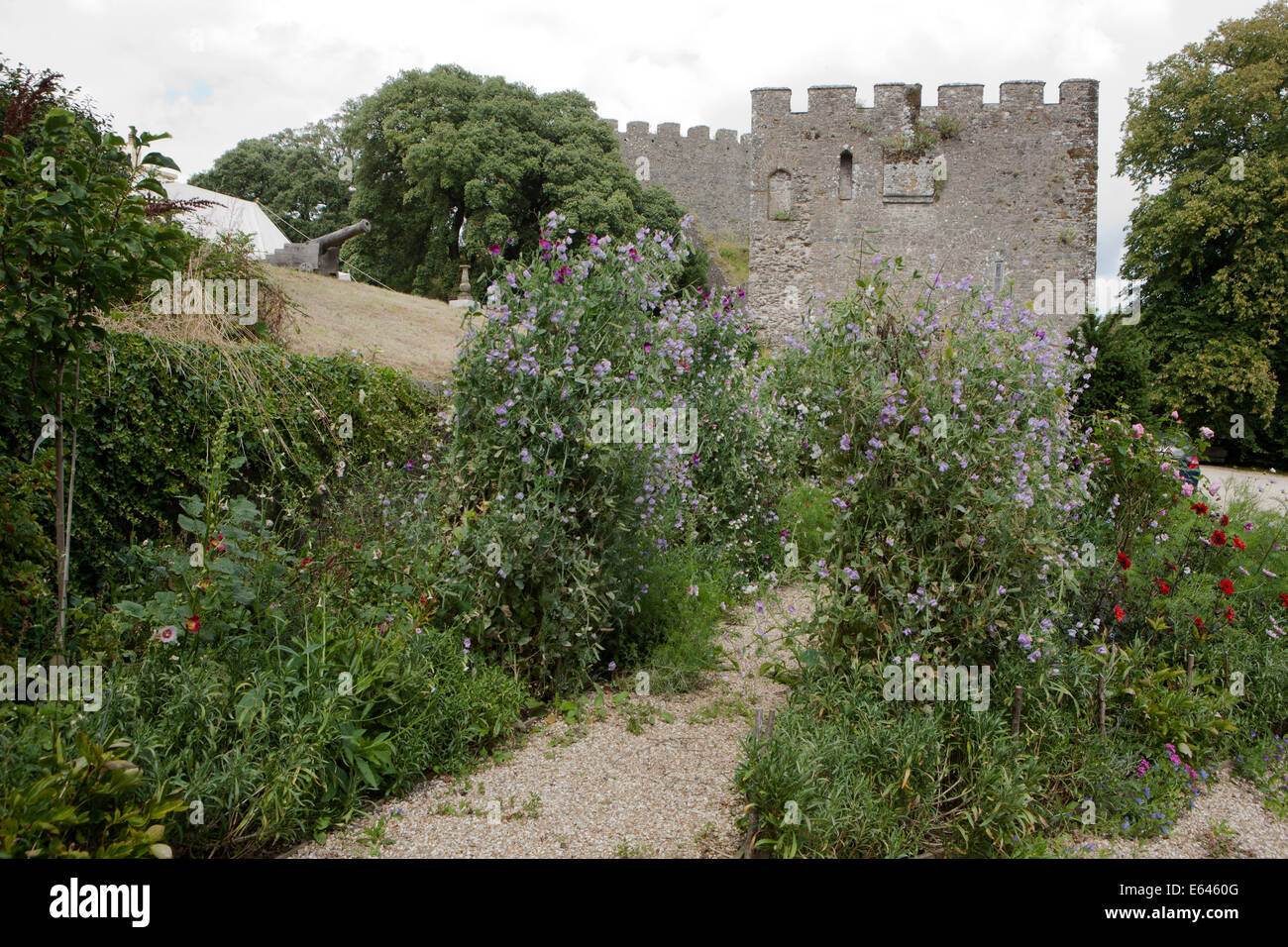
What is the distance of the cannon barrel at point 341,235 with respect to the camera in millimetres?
13242

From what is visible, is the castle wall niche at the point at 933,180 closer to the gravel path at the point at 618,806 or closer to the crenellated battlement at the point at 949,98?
the crenellated battlement at the point at 949,98

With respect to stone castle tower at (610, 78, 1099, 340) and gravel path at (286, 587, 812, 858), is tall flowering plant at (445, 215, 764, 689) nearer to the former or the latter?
gravel path at (286, 587, 812, 858)

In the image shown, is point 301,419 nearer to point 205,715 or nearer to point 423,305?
point 205,715

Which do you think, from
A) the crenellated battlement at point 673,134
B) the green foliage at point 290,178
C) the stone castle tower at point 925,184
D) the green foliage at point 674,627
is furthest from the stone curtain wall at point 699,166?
the green foliage at point 674,627

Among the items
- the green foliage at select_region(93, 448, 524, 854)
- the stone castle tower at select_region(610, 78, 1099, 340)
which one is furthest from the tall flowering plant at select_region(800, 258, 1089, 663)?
the stone castle tower at select_region(610, 78, 1099, 340)

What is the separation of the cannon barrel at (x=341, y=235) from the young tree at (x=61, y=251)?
1024 centimetres

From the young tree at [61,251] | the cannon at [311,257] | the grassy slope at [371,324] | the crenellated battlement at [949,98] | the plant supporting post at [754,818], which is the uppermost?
the crenellated battlement at [949,98]

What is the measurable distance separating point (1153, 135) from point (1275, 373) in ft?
19.9

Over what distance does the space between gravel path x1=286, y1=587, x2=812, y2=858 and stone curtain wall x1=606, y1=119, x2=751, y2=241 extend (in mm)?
29307

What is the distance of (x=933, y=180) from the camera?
20094 millimetres

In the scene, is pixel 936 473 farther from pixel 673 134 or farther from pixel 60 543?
pixel 673 134

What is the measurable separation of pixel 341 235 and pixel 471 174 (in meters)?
9.11
